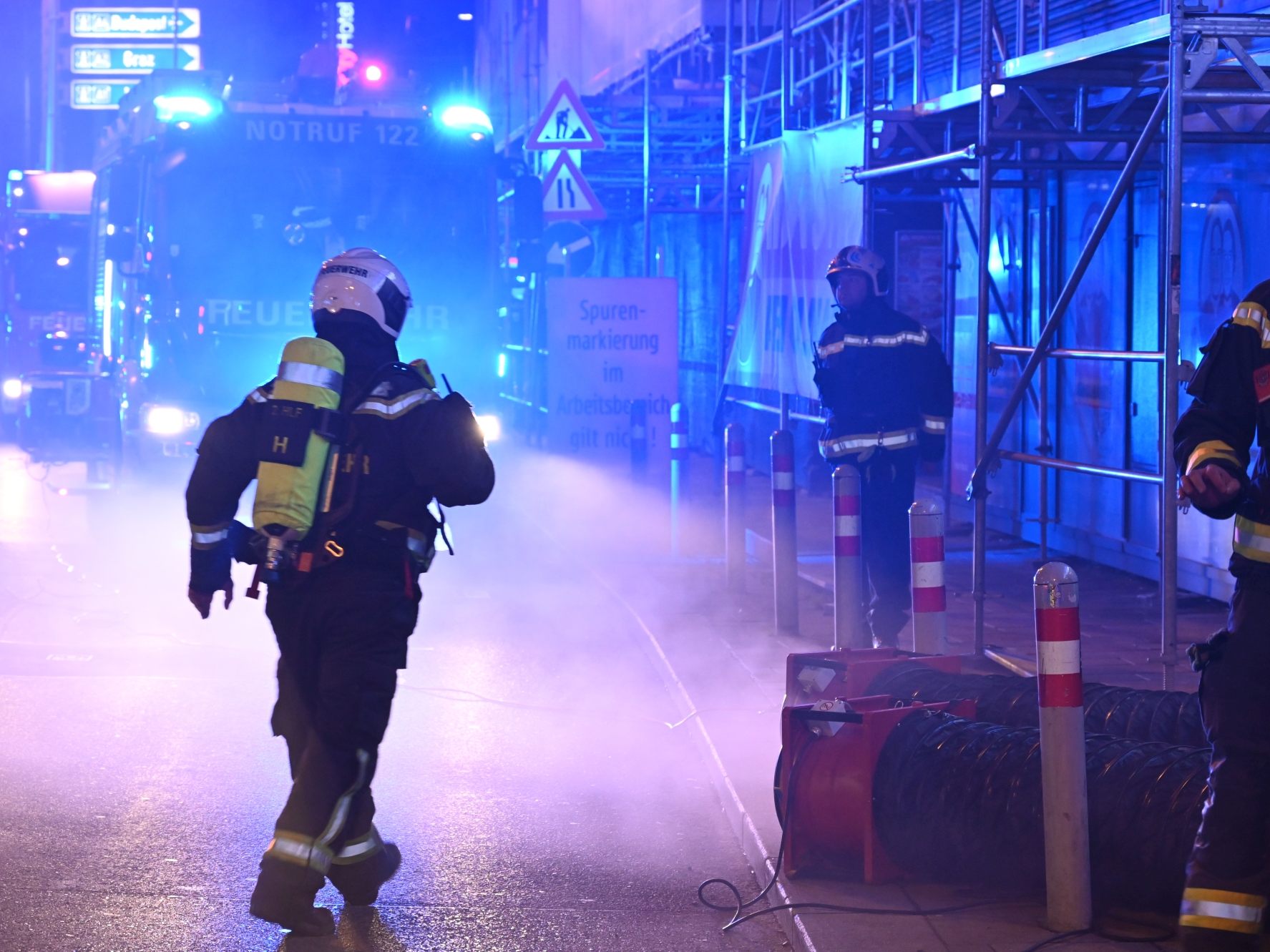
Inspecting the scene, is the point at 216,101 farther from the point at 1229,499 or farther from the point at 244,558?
the point at 1229,499

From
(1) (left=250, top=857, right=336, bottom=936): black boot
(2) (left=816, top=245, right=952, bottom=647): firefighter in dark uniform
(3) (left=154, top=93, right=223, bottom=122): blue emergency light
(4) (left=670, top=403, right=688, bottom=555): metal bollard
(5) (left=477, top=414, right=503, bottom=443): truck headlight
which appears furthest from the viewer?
(3) (left=154, top=93, right=223, bottom=122): blue emergency light

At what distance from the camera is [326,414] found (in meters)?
5.01

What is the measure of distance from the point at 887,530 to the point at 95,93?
23589 mm

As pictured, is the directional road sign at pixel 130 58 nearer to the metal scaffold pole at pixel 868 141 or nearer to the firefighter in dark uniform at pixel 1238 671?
the metal scaffold pole at pixel 868 141

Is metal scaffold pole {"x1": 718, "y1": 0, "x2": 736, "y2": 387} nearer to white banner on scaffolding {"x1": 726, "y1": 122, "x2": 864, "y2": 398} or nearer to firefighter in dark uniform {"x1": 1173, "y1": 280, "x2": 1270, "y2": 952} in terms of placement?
white banner on scaffolding {"x1": 726, "y1": 122, "x2": 864, "y2": 398}

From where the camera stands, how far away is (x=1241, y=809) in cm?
415

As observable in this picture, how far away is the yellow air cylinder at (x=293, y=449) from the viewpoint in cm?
495

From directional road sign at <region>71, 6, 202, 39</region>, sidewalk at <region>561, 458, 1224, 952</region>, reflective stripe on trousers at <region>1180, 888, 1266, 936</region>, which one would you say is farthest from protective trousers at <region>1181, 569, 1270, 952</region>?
directional road sign at <region>71, 6, 202, 39</region>

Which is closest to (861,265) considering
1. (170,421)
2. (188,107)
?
(188,107)

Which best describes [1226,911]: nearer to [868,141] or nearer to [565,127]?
[868,141]

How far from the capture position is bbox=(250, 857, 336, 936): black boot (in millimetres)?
4855

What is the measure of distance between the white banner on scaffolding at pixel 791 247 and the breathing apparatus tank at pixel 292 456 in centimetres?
711

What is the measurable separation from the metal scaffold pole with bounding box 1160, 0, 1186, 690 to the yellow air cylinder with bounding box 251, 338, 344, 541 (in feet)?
10.9

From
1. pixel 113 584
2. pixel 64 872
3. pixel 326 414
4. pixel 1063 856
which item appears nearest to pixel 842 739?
pixel 1063 856
